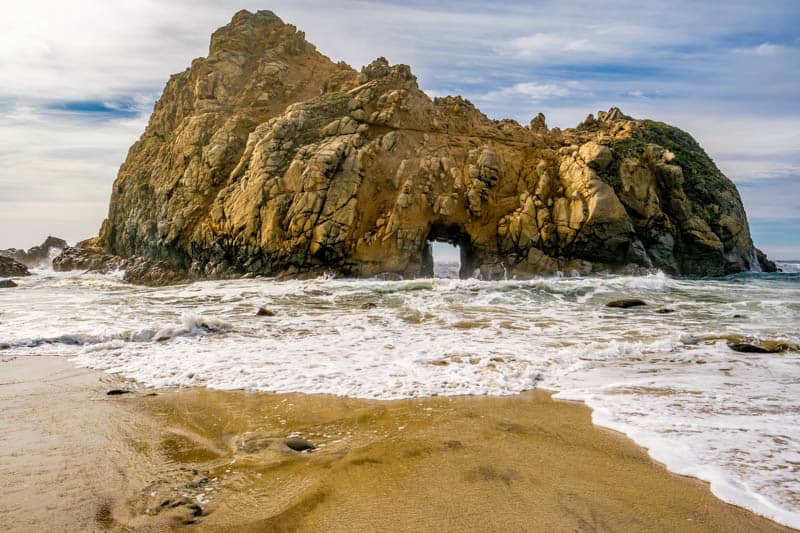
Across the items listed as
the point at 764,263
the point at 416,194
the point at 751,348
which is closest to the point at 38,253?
the point at 416,194

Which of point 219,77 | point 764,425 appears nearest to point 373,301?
point 764,425

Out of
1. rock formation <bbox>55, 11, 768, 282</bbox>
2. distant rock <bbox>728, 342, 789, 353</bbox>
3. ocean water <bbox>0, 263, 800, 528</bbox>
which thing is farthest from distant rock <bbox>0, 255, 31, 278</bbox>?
distant rock <bbox>728, 342, 789, 353</bbox>

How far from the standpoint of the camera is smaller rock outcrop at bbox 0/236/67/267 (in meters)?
42.5

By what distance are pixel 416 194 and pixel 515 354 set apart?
58.1 ft

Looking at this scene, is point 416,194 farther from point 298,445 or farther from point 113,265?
point 113,265

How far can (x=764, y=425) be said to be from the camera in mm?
4957

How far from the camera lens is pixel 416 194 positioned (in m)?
25.2

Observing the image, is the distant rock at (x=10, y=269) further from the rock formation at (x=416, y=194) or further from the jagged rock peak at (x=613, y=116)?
the jagged rock peak at (x=613, y=116)

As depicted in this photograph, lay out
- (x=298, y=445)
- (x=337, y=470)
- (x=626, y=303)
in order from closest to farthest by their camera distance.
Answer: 1. (x=337, y=470)
2. (x=298, y=445)
3. (x=626, y=303)

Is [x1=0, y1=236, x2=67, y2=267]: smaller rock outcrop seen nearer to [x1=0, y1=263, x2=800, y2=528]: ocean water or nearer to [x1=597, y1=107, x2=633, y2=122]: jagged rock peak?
[x1=0, y1=263, x2=800, y2=528]: ocean water

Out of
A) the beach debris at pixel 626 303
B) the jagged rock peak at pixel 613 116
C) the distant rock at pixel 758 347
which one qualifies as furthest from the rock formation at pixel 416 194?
the distant rock at pixel 758 347

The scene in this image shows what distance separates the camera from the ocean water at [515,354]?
185 inches

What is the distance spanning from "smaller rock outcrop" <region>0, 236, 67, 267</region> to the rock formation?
59.2 feet

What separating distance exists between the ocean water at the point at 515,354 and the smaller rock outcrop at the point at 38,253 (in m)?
32.4
